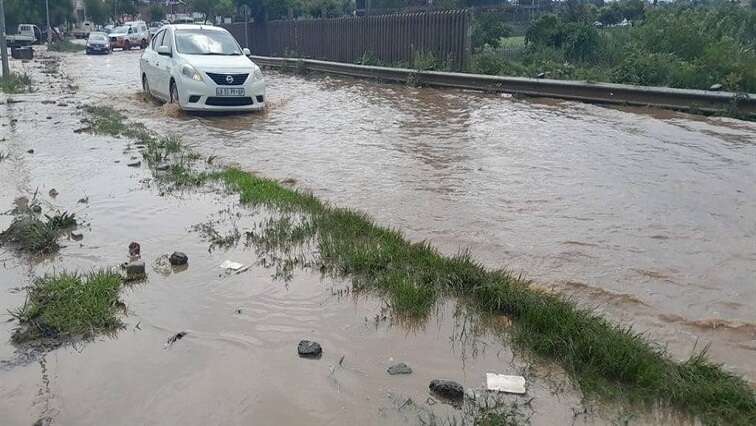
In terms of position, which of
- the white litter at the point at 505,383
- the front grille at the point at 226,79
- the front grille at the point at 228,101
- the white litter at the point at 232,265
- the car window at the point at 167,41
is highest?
the car window at the point at 167,41

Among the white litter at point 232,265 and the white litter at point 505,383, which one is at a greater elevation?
the white litter at point 232,265

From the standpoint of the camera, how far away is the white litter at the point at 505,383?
10.5ft

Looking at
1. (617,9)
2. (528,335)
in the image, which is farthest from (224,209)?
(617,9)

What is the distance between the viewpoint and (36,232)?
5.11m

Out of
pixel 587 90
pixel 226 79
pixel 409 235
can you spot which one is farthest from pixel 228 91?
pixel 409 235

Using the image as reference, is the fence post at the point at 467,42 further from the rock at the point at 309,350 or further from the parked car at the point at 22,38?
the parked car at the point at 22,38

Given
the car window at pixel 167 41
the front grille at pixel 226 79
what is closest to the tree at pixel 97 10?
the car window at pixel 167 41

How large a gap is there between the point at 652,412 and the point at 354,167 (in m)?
5.72

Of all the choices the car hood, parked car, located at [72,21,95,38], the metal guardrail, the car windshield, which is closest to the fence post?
the metal guardrail

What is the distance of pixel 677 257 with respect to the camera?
5059 millimetres

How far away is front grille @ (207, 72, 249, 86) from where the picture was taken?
39.8 ft

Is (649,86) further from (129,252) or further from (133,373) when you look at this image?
(133,373)

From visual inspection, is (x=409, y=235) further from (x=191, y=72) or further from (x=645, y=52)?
(x=645, y=52)

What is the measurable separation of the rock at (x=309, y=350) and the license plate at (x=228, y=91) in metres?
9.45
